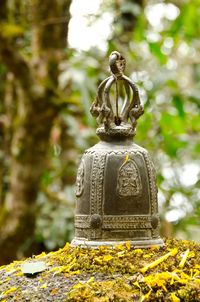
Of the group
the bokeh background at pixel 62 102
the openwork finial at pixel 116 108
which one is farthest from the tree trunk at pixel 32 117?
the openwork finial at pixel 116 108

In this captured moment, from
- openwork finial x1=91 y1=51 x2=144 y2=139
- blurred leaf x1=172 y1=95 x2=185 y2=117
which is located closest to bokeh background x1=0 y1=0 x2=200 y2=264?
blurred leaf x1=172 y1=95 x2=185 y2=117

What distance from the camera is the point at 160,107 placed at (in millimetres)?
4586

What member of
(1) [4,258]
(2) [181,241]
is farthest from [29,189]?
(2) [181,241]

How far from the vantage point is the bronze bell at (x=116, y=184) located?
2275 mm

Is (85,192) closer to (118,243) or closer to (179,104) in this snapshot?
(118,243)

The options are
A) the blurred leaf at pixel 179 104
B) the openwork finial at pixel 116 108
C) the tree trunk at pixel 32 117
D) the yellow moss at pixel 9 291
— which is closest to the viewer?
the yellow moss at pixel 9 291

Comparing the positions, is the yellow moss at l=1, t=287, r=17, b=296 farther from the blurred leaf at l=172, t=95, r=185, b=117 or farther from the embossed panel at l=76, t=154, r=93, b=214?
the blurred leaf at l=172, t=95, r=185, b=117

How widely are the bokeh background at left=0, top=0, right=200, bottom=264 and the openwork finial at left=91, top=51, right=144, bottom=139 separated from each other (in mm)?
1200

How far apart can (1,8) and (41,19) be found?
1.02ft

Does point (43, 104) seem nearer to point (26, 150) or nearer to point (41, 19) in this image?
point (26, 150)

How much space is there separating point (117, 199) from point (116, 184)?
0.05 metres

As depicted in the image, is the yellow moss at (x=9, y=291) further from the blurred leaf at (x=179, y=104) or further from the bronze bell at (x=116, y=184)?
the blurred leaf at (x=179, y=104)

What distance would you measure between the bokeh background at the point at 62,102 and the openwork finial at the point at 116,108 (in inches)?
47.3

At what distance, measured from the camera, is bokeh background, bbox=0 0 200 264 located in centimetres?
392
